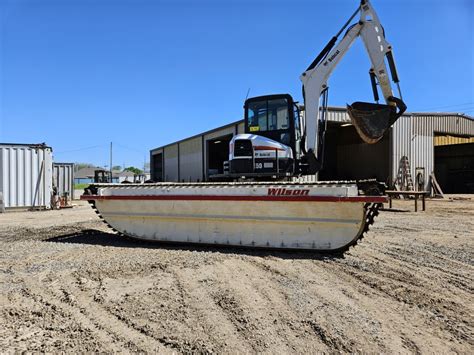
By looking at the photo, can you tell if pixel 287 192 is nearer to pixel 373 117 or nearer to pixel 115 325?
pixel 373 117

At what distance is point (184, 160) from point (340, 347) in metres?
30.4

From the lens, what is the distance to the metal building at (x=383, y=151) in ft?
71.5

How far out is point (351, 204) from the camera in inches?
209

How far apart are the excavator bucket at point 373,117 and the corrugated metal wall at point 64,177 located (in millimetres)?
19427

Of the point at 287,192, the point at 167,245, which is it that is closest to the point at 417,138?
the point at 287,192

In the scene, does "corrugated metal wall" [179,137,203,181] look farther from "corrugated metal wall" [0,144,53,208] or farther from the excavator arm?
the excavator arm

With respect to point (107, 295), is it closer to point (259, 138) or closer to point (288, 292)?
point (288, 292)

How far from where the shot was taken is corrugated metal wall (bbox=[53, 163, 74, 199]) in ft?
71.1

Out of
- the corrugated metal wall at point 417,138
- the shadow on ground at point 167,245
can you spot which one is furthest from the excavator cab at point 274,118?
the corrugated metal wall at point 417,138

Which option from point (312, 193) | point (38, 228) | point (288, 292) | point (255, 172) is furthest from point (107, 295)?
point (38, 228)

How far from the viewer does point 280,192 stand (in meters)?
5.66

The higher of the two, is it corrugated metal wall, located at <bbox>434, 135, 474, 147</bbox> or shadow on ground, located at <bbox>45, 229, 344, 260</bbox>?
corrugated metal wall, located at <bbox>434, 135, 474, 147</bbox>

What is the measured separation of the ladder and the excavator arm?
47.7 feet

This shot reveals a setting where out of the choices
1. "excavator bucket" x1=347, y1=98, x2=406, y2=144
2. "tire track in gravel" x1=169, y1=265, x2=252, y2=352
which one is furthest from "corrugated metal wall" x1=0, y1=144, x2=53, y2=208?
"excavator bucket" x1=347, y1=98, x2=406, y2=144
